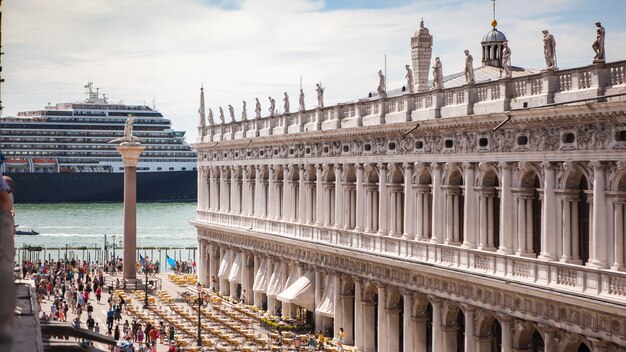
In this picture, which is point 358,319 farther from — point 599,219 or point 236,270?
point 236,270

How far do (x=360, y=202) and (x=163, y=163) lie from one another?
118m

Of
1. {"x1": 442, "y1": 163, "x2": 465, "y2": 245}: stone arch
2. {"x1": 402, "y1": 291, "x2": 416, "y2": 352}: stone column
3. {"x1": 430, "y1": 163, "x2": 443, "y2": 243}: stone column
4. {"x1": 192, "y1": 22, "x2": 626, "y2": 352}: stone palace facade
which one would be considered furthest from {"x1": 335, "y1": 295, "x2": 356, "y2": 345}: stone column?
{"x1": 442, "y1": 163, "x2": 465, "y2": 245}: stone arch

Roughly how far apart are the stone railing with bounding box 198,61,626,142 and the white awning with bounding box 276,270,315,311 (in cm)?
A: 596

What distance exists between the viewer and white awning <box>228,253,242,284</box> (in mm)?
50719

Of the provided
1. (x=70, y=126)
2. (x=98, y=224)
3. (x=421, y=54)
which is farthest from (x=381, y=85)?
(x=70, y=126)

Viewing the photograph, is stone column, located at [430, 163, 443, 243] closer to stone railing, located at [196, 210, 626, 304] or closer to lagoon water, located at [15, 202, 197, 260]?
stone railing, located at [196, 210, 626, 304]

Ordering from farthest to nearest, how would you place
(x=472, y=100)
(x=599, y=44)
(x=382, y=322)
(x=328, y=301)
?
(x=328, y=301) → (x=382, y=322) → (x=472, y=100) → (x=599, y=44)

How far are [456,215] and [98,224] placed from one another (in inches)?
4128

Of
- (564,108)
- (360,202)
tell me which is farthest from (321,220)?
(564,108)

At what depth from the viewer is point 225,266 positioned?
53.0 m

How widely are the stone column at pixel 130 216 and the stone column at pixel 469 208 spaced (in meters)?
30.4

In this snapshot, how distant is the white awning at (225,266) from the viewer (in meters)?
52.8

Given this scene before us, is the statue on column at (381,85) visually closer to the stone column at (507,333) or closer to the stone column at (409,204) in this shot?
the stone column at (409,204)

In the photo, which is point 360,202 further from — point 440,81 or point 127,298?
point 127,298
